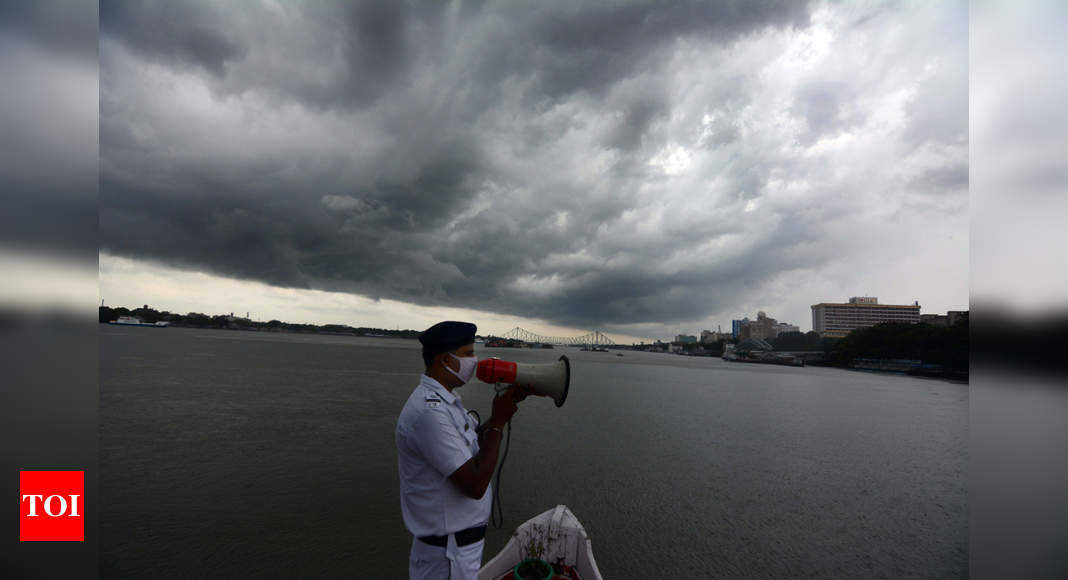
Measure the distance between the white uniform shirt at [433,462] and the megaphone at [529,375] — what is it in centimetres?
43

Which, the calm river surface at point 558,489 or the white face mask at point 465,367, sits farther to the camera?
the calm river surface at point 558,489

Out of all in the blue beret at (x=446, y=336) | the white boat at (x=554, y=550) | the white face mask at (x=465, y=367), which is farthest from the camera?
the white boat at (x=554, y=550)

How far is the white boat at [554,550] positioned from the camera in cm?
425

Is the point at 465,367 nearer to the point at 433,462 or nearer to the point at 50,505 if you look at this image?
the point at 433,462

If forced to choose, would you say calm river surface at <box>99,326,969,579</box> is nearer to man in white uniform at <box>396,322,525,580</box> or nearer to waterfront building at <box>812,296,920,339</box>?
man in white uniform at <box>396,322,525,580</box>

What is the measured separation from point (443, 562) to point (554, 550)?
2791 mm

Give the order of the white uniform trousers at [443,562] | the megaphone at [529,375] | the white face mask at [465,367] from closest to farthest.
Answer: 1. the white uniform trousers at [443,562]
2. the white face mask at [465,367]
3. the megaphone at [529,375]

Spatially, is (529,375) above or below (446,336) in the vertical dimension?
below

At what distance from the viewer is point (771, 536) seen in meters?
8.97

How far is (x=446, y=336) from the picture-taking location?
228 centimetres

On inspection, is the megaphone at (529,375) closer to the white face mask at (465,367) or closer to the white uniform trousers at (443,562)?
the white face mask at (465,367)

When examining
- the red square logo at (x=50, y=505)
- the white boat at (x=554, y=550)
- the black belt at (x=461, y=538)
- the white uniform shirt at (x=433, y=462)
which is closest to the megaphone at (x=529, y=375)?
the white uniform shirt at (x=433, y=462)

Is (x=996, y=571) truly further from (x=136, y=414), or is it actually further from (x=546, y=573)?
(x=136, y=414)

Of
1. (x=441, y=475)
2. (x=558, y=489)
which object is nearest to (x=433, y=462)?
(x=441, y=475)
